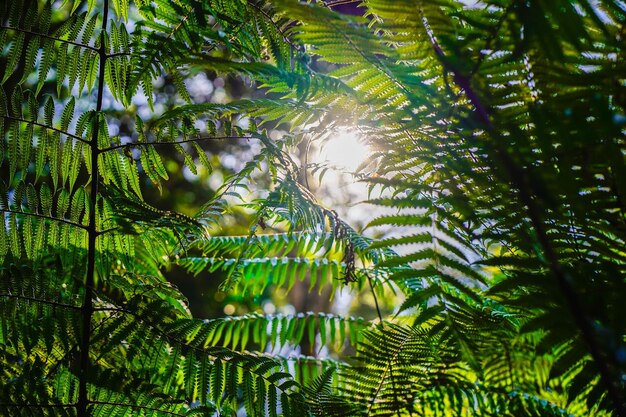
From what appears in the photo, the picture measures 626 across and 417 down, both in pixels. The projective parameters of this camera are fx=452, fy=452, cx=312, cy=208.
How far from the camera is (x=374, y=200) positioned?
72 cm

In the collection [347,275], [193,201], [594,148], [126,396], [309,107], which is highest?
[193,201]

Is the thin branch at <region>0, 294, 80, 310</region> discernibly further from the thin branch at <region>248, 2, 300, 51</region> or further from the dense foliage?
the thin branch at <region>248, 2, 300, 51</region>

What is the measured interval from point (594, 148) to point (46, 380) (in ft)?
3.34

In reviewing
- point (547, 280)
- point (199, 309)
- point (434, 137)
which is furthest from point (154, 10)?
point (199, 309)

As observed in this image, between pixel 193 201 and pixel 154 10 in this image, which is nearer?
pixel 154 10

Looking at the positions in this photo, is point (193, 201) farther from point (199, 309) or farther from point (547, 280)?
point (547, 280)

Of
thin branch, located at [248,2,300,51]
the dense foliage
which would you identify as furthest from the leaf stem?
thin branch, located at [248,2,300,51]

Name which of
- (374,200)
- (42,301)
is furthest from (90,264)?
(374,200)

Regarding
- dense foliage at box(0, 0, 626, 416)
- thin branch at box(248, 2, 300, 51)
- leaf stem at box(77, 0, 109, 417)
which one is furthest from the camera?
thin branch at box(248, 2, 300, 51)

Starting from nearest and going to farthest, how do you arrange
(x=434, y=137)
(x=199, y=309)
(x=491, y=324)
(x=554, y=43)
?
(x=554, y=43) < (x=491, y=324) < (x=434, y=137) < (x=199, y=309)

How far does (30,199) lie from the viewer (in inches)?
37.5

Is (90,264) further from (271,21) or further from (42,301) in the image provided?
(271,21)

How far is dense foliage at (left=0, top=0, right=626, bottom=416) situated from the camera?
2.05 feet

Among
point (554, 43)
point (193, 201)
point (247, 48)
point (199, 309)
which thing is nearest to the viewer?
point (554, 43)
